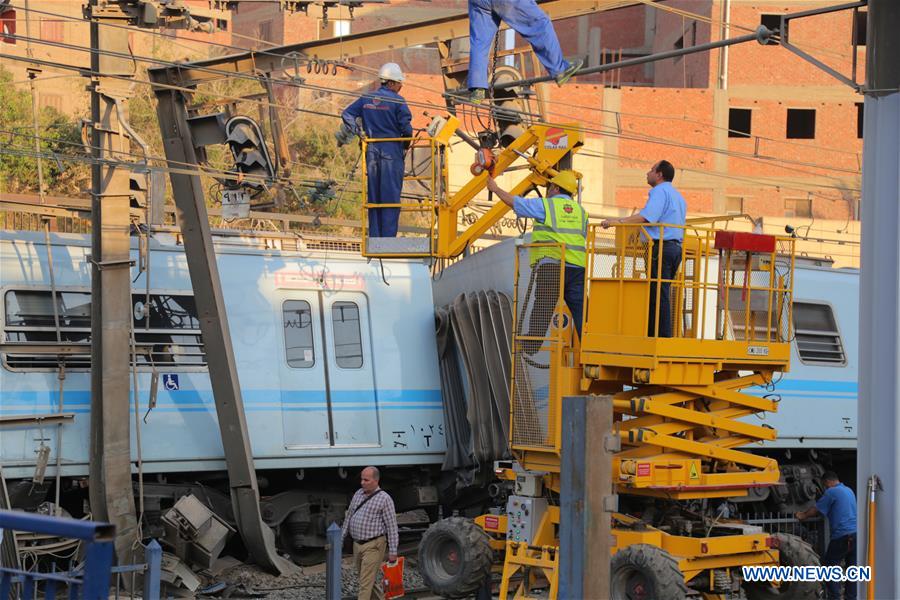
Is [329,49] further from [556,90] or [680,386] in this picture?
[556,90]

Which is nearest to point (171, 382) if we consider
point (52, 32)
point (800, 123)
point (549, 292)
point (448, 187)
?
point (448, 187)

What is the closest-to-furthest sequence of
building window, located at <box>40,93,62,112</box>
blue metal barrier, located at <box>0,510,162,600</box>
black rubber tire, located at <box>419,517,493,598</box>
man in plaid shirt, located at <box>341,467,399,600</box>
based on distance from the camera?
1. blue metal barrier, located at <box>0,510,162,600</box>
2. black rubber tire, located at <box>419,517,493,598</box>
3. man in plaid shirt, located at <box>341,467,399,600</box>
4. building window, located at <box>40,93,62,112</box>

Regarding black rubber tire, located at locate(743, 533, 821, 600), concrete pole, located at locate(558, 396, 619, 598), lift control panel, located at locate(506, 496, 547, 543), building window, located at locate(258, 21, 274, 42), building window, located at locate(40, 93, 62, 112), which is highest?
building window, located at locate(258, 21, 274, 42)

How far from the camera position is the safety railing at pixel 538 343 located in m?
11.9

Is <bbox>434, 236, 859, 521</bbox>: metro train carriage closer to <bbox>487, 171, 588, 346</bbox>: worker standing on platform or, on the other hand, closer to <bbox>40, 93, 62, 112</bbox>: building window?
<bbox>487, 171, 588, 346</bbox>: worker standing on platform

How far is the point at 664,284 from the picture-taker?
1159cm

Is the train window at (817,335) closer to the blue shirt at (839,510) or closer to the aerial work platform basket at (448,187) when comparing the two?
the blue shirt at (839,510)

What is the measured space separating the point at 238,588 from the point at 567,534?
695cm

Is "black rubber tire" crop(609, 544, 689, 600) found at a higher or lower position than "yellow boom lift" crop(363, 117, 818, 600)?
lower

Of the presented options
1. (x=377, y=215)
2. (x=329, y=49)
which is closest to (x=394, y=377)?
(x=377, y=215)

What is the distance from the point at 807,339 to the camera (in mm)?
16891

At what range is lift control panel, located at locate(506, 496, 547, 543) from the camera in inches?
468

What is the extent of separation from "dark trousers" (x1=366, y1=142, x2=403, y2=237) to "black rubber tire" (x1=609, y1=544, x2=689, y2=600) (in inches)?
178

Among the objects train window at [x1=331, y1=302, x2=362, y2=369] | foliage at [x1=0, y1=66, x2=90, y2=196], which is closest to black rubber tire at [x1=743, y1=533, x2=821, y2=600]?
train window at [x1=331, y1=302, x2=362, y2=369]
